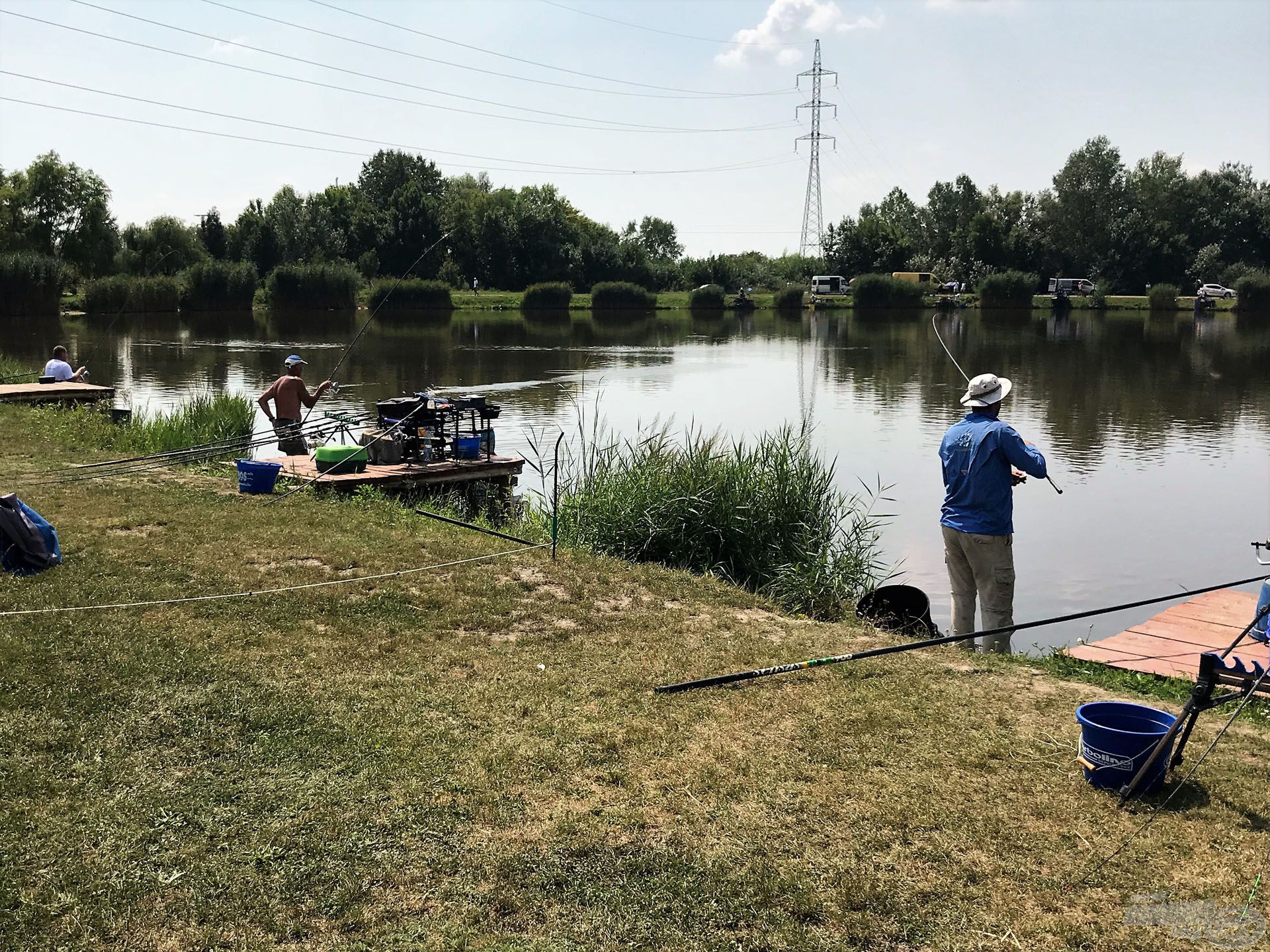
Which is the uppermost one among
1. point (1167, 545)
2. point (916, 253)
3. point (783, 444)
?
point (916, 253)

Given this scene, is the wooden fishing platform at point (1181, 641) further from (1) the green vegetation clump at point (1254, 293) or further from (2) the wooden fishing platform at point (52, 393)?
(1) the green vegetation clump at point (1254, 293)

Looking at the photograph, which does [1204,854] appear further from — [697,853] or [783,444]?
[783,444]

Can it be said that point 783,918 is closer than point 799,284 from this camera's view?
Yes

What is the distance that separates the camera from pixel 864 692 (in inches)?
240

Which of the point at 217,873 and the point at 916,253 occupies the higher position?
the point at 916,253

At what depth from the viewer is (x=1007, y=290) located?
74875 mm

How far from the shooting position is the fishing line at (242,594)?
689 cm

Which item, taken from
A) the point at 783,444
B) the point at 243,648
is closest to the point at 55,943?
the point at 243,648

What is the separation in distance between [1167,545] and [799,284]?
71.0 meters

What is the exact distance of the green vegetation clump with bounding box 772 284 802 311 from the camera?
79.6 metres

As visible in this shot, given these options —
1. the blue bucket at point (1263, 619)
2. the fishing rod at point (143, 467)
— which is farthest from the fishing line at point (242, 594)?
the blue bucket at point (1263, 619)

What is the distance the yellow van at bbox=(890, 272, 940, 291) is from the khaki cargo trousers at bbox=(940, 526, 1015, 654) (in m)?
72.5

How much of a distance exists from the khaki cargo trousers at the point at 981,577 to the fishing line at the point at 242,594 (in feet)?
11.8

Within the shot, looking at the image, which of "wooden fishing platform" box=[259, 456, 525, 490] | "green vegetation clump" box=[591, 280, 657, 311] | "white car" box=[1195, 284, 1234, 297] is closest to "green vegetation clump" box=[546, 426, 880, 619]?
"wooden fishing platform" box=[259, 456, 525, 490]
